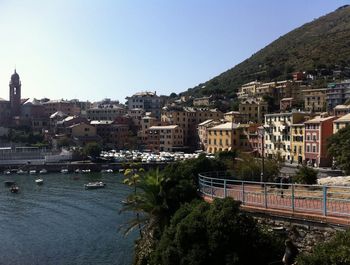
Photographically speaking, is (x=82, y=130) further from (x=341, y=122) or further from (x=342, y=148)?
(x=342, y=148)

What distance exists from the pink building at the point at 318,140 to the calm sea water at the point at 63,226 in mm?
31236

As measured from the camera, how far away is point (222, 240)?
13852 mm

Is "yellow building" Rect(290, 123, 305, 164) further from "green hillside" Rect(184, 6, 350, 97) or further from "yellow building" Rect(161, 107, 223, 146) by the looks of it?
"green hillside" Rect(184, 6, 350, 97)

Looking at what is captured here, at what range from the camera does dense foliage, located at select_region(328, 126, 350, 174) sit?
131 feet

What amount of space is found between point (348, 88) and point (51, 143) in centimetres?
7713

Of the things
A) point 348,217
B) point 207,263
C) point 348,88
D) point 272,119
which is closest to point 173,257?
point 207,263

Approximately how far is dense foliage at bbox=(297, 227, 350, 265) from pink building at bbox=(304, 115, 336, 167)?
64.4 meters

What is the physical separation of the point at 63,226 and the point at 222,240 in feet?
99.0

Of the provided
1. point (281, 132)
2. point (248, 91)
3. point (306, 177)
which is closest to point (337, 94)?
point (281, 132)

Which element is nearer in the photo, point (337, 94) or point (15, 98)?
point (337, 94)

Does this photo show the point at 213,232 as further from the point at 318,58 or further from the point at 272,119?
the point at 318,58

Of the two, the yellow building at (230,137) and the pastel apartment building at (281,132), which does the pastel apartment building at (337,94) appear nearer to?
the yellow building at (230,137)

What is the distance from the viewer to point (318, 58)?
162625mm

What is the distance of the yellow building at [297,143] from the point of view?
79.4 meters
